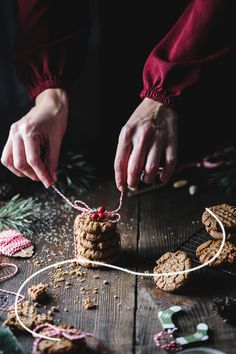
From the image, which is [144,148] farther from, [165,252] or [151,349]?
[151,349]

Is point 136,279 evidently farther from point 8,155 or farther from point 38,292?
point 8,155

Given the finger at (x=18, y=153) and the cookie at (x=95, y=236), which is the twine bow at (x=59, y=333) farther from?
the finger at (x=18, y=153)

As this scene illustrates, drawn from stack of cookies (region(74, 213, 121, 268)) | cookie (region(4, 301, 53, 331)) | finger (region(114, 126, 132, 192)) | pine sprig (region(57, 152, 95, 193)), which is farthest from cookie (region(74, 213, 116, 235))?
pine sprig (region(57, 152, 95, 193))

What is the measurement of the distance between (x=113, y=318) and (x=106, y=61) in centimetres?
93

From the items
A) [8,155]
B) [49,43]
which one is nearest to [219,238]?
[8,155]

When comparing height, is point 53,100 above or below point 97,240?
above

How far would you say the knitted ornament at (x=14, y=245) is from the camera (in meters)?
1.47

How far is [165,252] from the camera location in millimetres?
1471

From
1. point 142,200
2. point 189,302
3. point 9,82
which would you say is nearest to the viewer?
point 189,302

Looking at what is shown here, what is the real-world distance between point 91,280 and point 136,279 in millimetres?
97

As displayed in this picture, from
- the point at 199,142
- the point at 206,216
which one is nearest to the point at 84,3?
the point at 199,142

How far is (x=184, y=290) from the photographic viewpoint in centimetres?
133

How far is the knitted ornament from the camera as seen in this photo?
147cm

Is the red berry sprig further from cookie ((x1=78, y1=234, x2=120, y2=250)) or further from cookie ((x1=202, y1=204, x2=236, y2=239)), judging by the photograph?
cookie ((x1=202, y1=204, x2=236, y2=239))
